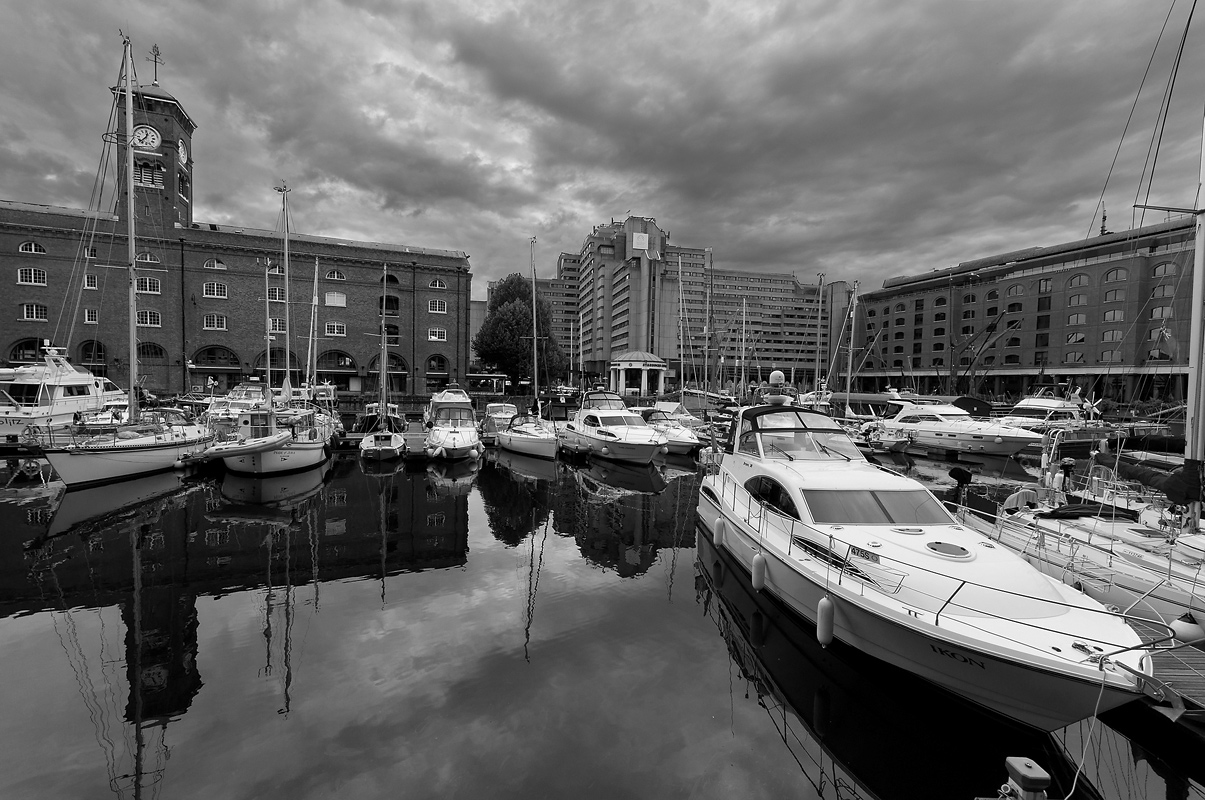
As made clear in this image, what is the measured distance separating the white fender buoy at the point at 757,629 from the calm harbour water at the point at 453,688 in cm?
8

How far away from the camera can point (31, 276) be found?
38562mm

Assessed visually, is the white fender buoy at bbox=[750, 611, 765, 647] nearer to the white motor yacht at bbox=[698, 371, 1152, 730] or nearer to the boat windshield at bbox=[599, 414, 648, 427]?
the white motor yacht at bbox=[698, 371, 1152, 730]


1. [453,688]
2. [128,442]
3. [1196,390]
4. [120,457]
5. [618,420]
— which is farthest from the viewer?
[618,420]

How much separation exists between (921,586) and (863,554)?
2.56ft

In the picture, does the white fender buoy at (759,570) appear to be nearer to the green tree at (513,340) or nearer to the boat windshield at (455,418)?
the boat windshield at (455,418)

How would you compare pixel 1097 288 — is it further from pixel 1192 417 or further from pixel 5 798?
pixel 5 798

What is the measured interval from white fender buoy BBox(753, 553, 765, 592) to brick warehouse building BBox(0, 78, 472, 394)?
34655 mm

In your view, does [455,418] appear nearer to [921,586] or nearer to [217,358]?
[921,586]

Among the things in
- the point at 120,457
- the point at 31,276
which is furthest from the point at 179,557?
the point at 31,276

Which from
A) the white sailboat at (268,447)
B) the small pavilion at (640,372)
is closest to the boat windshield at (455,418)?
the white sailboat at (268,447)

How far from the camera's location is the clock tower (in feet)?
137

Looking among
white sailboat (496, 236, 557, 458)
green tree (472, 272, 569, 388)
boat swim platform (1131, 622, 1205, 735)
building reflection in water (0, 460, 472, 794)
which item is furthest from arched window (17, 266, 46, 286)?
boat swim platform (1131, 622, 1205, 735)

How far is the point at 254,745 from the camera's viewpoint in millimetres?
5523

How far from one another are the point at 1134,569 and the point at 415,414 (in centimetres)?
3862
